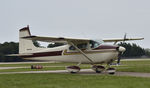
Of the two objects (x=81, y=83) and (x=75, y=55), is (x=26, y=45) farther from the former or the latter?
(x=81, y=83)

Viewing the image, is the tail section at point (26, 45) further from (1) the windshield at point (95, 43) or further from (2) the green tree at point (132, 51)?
(2) the green tree at point (132, 51)

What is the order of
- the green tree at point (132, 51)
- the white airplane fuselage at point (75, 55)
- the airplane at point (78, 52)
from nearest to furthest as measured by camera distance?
the airplane at point (78, 52), the white airplane fuselage at point (75, 55), the green tree at point (132, 51)

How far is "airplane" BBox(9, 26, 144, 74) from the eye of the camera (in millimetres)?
20438

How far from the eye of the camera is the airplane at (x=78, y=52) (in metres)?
20.4

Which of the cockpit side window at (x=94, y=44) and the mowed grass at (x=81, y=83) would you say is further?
the cockpit side window at (x=94, y=44)

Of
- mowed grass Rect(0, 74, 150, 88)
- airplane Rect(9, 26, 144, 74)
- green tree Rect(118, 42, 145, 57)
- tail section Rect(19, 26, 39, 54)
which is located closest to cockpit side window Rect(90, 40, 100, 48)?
airplane Rect(9, 26, 144, 74)

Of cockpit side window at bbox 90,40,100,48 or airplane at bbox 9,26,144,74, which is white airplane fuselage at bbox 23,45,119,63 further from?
cockpit side window at bbox 90,40,100,48

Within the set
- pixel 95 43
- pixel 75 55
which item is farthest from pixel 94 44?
pixel 75 55

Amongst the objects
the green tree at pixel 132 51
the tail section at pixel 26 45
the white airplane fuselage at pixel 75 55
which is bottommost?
the green tree at pixel 132 51

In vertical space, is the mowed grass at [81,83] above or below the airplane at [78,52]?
below

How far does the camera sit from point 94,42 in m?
21.5

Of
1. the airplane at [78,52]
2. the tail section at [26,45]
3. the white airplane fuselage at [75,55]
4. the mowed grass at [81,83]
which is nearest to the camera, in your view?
the mowed grass at [81,83]

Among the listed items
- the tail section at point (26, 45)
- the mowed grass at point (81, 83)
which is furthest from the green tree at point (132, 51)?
the mowed grass at point (81, 83)

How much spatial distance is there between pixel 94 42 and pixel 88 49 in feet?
2.59
